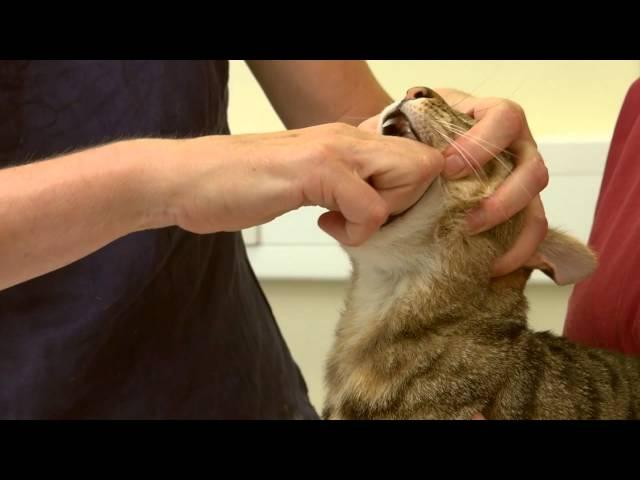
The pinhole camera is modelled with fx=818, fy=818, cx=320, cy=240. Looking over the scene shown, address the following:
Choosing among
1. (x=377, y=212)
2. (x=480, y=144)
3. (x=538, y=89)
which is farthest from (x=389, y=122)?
(x=538, y=89)

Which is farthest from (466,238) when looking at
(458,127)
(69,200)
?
(69,200)

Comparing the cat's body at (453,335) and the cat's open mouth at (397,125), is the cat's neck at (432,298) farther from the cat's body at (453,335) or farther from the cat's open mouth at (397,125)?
the cat's open mouth at (397,125)

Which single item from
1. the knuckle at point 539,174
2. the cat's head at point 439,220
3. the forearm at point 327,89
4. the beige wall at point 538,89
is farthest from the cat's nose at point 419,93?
the beige wall at point 538,89

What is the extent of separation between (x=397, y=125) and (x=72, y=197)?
373 millimetres

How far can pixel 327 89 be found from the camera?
4.04ft

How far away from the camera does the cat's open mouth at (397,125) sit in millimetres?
895

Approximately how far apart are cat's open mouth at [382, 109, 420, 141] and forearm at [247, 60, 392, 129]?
0.91 ft

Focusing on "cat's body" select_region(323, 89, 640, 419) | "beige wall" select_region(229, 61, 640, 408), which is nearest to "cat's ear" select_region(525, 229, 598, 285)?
"cat's body" select_region(323, 89, 640, 419)

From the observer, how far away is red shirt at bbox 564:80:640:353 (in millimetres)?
1000

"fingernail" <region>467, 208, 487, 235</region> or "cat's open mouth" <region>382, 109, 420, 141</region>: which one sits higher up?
"cat's open mouth" <region>382, 109, 420, 141</region>

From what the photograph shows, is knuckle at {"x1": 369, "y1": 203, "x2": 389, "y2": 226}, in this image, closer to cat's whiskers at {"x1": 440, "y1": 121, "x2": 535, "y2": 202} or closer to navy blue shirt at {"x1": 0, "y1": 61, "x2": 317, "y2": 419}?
cat's whiskers at {"x1": 440, "y1": 121, "x2": 535, "y2": 202}

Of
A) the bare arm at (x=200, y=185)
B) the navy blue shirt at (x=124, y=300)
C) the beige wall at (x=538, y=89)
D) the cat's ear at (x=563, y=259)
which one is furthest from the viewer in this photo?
the beige wall at (x=538, y=89)

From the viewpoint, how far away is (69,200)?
28.5 inches

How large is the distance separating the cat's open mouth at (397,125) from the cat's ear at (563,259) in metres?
0.22
